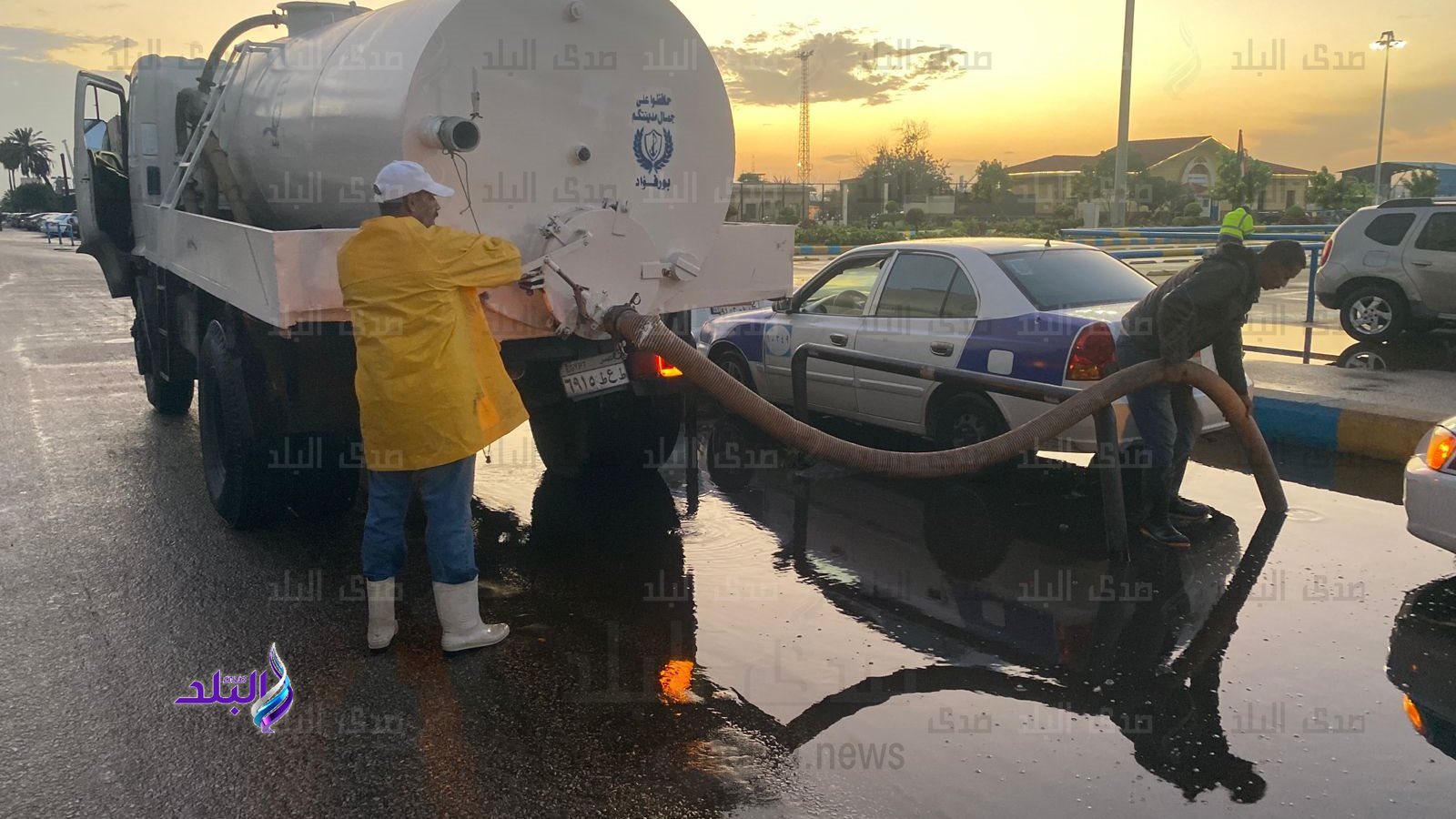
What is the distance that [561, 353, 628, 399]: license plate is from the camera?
547 cm

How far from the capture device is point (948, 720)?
3762 mm

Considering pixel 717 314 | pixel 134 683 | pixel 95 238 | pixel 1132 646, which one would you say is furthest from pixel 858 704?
pixel 95 238

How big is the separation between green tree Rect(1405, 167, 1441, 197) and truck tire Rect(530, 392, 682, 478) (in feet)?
162

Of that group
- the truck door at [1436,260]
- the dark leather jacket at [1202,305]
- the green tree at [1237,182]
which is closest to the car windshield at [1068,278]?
the dark leather jacket at [1202,305]

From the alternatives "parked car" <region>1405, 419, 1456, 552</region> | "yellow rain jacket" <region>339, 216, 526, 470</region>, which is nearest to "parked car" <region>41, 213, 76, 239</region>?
"yellow rain jacket" <region>339, 216, 526, 470</region>

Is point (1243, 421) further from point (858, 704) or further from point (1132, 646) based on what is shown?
point (858, 704)

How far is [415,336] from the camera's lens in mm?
4078

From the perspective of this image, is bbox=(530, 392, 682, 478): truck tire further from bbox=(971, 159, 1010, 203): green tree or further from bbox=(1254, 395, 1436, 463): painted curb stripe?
bbox=(971, 159, 1010, 203): green tree

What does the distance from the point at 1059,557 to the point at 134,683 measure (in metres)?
4.15

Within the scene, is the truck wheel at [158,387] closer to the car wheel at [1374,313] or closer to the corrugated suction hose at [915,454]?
the corrugated suction hose at [915,454]

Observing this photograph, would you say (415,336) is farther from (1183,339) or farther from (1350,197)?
(1350,197)

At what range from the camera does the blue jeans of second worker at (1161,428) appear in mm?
5746

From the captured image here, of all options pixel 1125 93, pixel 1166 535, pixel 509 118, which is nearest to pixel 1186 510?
pixel 1166 535

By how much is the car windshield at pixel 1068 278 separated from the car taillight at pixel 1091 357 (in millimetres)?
407
